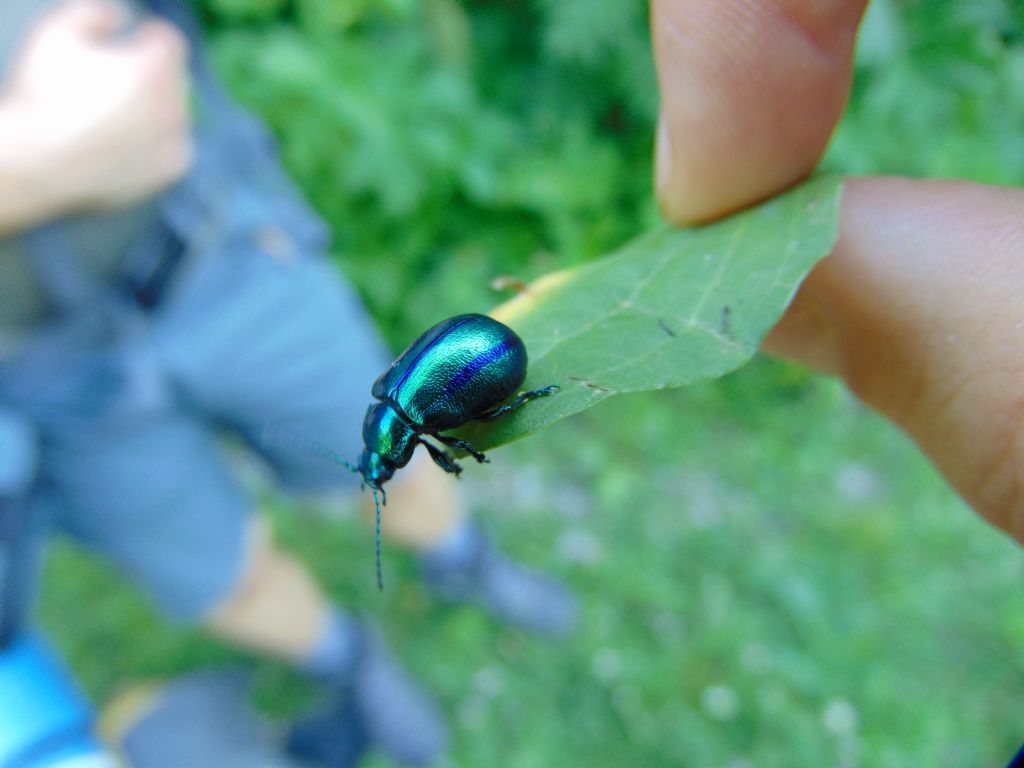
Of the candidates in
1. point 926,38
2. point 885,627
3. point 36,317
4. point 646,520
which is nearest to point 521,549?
point 646,520

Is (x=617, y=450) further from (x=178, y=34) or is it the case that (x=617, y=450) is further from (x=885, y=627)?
(x=178, y=34)

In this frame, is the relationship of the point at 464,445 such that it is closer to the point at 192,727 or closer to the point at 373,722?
the point at 373,722

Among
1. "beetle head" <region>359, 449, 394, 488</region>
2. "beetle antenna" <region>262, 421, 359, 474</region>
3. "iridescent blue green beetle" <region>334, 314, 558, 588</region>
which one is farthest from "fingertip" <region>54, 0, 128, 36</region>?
"beetle head" <region>359, 449, 394, 488</region>

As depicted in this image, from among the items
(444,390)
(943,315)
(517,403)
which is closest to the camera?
(517,403)

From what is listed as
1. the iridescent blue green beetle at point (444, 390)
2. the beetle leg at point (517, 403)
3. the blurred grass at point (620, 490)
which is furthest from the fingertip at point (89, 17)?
the beetle leg at point (517, 403)

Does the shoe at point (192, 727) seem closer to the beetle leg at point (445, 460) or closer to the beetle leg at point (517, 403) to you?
the beetle leg at point (445, 460)

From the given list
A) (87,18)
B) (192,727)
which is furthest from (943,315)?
(192,727)

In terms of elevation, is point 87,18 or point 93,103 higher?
point 87,18

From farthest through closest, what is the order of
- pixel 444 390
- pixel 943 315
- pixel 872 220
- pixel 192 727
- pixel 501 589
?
1. pixel 501 589
2. pixel 192 727
3. pixel 444 390
4. pixel 872 220
5. pixel 943 315
